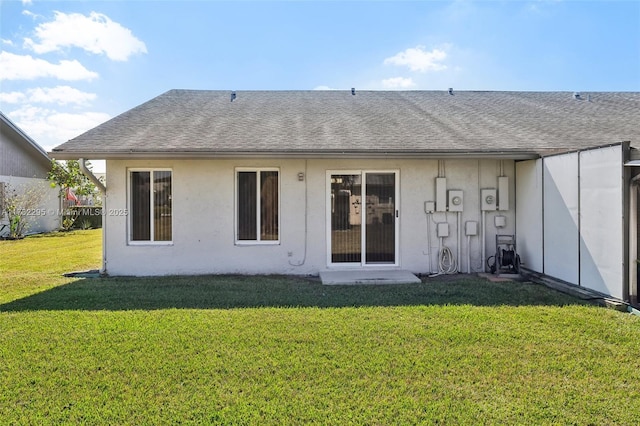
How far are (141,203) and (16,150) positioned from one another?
14591mm

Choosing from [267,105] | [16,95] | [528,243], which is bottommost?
[528,243]

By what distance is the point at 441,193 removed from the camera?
7859 mm

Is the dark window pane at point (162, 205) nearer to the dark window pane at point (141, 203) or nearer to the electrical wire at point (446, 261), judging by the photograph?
the dark window pane at point (141, 203)

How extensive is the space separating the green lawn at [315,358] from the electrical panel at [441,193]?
216cm

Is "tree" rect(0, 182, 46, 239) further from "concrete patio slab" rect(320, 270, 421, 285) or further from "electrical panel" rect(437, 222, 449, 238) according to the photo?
"electrical panel" rect(437, 222, 449, 238)

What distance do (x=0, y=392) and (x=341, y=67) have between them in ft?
42.4

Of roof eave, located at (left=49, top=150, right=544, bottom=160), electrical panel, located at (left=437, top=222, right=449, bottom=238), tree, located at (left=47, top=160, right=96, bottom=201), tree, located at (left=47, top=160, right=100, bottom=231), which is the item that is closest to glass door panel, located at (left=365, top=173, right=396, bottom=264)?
roof eave, located at (left=49, top=150, right=544, bottom=160)

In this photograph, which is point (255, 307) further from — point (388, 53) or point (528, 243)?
point (388, 53)

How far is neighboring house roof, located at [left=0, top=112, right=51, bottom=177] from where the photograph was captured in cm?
1647

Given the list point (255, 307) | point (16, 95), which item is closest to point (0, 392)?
point (255, 307)

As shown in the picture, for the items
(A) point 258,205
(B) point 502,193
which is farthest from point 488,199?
(A) point 258,205

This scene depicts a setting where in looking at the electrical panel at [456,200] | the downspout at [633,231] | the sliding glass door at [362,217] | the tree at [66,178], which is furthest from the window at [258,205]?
the tree at [66,178]

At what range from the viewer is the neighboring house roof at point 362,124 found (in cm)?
730

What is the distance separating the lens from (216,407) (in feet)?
9.45
